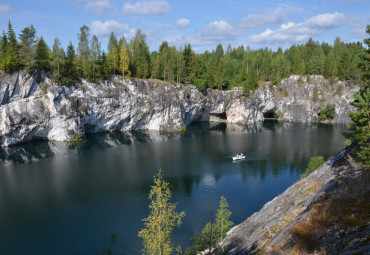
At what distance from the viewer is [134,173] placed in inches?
2206

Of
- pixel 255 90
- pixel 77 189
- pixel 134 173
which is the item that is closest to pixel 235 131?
pixel 255 90

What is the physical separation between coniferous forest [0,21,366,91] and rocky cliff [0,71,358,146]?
11.8ft

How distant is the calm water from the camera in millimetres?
34562

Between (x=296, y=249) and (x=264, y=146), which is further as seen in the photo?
(x=264, y=146)

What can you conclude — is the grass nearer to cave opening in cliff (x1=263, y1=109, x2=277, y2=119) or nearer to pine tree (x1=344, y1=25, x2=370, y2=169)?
pine tree (x1=344, y1=25, x2=370, y2=169)

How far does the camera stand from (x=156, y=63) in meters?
106

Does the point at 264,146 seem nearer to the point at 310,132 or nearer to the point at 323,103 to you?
the point at 310,132

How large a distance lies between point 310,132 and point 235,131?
25.6 m

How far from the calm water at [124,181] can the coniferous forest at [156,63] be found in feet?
74.1

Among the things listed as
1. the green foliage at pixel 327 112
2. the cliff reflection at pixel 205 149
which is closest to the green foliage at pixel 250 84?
the cliff reflection at pixel 205 149

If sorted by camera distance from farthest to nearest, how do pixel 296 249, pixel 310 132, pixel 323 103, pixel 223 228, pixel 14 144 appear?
pixel 323 103, pixel 310 132, pixel 14 144, pixel 223 228, pixel 296 249

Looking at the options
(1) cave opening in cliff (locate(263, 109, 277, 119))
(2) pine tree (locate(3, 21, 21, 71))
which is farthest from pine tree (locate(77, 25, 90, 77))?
(1) cave opening in cliff (locate(263, 109, 277, 119))

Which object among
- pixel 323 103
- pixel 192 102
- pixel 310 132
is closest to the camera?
pixel 310 132

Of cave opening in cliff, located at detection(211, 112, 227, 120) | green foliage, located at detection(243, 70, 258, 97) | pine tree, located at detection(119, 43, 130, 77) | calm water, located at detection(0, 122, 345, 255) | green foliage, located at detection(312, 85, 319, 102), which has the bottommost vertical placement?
calm water, located at detection(0, 122, 345, 255)
